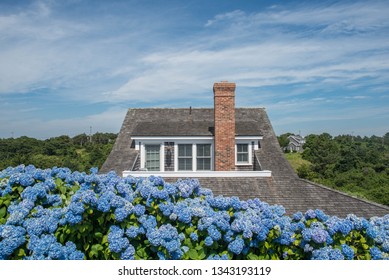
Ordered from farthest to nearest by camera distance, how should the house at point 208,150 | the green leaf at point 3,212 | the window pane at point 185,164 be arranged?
the window pane at point 185,164 → the house at point 208,150 → the green leaf at point 3,212

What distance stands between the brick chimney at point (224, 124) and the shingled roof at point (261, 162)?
0.82 meters

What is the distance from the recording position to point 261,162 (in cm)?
1335

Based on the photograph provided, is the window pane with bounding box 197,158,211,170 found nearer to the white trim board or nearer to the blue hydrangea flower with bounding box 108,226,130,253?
the white trim board

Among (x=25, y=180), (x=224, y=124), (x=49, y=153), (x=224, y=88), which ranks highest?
(x=224, y=88)

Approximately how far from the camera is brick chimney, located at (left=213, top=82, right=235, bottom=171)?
12.7 m

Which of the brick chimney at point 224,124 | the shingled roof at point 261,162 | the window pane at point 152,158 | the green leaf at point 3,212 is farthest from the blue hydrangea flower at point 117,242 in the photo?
the window pane at point 152,158

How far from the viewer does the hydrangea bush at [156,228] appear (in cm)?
281

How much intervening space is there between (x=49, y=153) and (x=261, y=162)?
128 feet

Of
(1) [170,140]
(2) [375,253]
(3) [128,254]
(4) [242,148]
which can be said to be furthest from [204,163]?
(3) [128,254]

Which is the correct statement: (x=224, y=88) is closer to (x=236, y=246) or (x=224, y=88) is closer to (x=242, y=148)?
(x=242, y=148)

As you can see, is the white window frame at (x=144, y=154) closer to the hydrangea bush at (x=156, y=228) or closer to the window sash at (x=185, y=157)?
the window sash at (x=185, y=157)

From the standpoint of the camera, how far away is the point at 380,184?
27.1 meters
